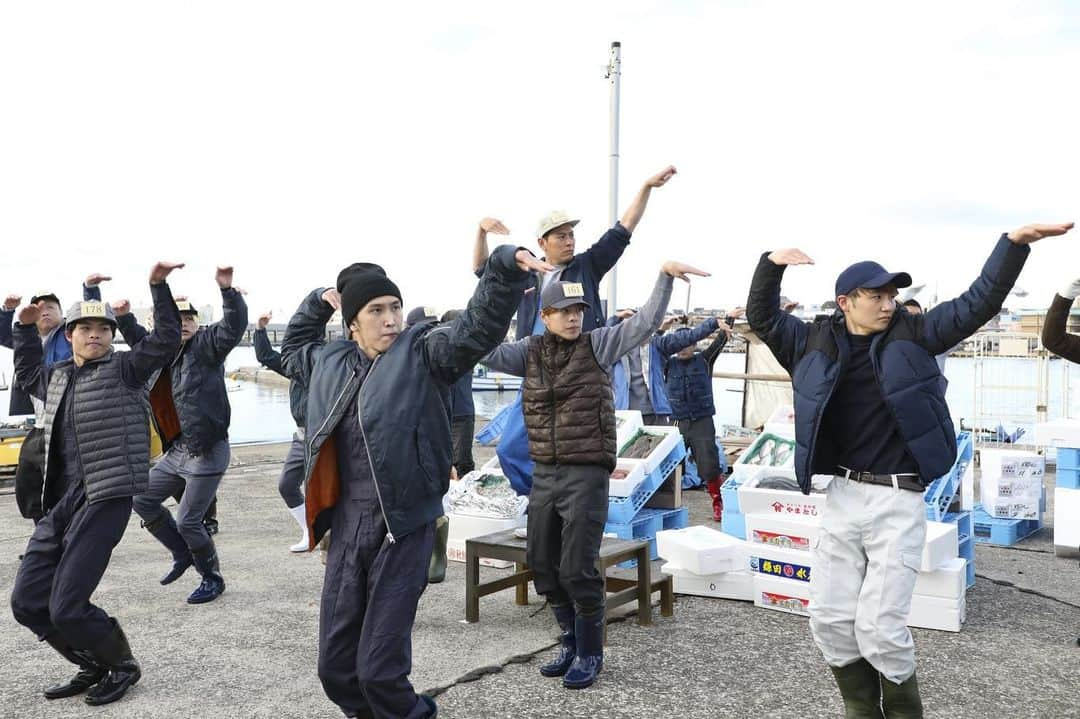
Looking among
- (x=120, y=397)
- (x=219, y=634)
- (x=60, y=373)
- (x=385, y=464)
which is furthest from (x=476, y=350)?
(x=219, y=634)

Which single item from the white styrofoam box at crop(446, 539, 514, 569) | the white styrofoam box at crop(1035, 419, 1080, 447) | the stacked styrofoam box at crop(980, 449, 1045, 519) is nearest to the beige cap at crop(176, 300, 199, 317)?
the white styrofoam box at crop(446, 539, 514, 569)

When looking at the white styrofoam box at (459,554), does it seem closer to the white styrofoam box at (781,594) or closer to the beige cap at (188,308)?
the white styrofoam box at (781,594)

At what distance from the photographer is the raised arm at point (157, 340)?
4609 millimetres

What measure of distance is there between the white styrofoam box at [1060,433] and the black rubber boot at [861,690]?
409 cm

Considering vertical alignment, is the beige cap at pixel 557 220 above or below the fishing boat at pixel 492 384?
above

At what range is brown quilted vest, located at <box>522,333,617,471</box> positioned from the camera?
4570 millimetres

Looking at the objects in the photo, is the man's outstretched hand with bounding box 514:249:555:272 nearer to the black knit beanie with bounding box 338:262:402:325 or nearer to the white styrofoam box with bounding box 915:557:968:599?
the black knit beanie with bounding box 338:262:402:325

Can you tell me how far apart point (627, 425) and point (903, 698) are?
439cm

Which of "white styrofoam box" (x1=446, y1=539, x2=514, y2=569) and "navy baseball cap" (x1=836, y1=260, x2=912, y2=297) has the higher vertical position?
"navy baseball cap" (x1=836, y1=260, x2=912, y2=297)

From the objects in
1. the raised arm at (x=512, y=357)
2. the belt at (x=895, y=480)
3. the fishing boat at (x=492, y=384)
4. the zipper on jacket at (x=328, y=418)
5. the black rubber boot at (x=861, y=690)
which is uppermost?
the raised arm at (x=512, y=357)

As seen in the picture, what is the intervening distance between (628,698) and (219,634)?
8.70ft

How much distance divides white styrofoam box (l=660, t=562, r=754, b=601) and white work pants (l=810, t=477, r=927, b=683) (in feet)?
7.75

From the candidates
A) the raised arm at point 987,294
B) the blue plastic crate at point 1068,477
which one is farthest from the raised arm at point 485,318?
the blue plastic crate at point 1068,477

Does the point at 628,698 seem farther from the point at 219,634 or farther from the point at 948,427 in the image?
the point at 219,634
